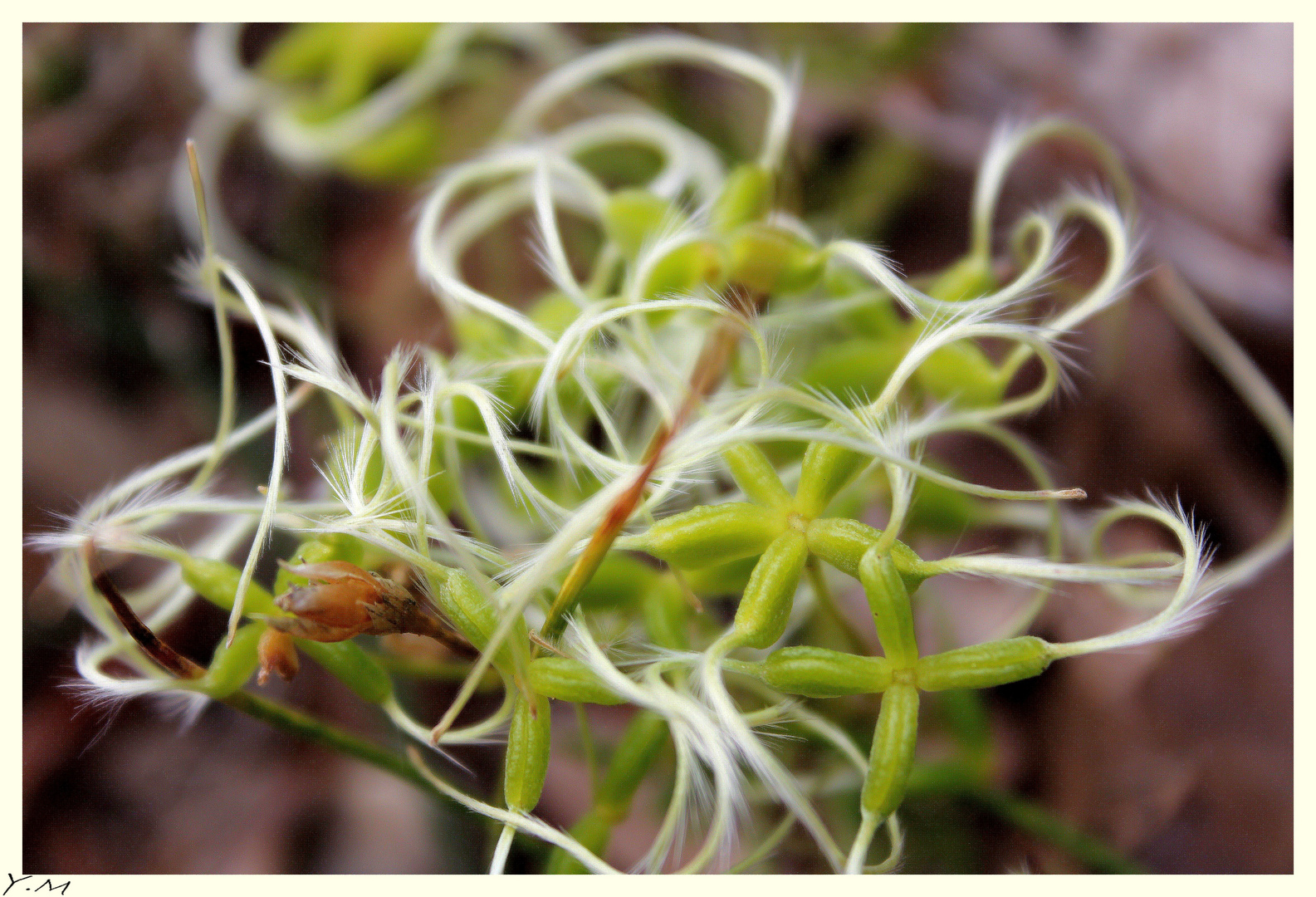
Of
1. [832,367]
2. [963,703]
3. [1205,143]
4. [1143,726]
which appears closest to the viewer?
[832,367]

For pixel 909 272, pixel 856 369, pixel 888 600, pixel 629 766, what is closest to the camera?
pixel 888 600

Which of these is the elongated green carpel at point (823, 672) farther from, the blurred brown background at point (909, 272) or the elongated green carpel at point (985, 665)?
the blurred brown background at point (909, 272)

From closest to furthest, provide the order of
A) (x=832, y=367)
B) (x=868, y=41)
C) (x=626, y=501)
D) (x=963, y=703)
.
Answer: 1. (x=626, y=501)
2. (x=832, y=367)
3. (x=963, y=703)
4. (x=868, y=41)

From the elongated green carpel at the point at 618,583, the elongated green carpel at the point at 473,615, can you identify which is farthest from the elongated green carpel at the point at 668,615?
the elongated green carpel at the point at 473,615

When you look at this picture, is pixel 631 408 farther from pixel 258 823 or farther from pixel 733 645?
A: pixel 258 823

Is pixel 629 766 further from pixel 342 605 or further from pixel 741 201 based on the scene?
pixel 741 201

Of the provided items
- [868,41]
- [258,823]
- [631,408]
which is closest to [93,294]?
[258,823]
